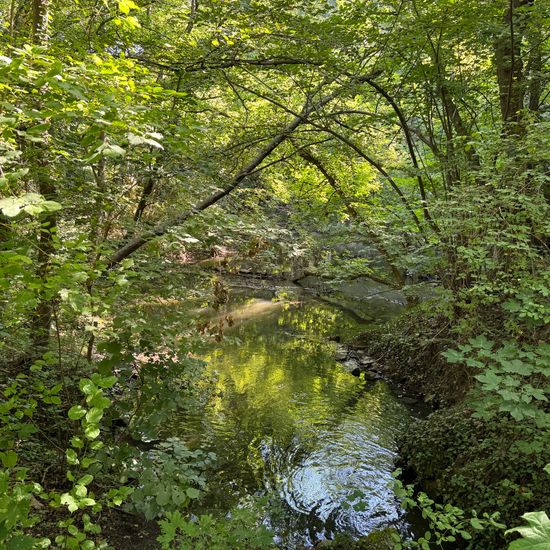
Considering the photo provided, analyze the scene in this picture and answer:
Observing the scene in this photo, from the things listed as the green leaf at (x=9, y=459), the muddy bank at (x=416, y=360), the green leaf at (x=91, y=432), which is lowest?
the muddy bank at (x=416, y=360)

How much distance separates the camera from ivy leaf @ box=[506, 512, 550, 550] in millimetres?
1137

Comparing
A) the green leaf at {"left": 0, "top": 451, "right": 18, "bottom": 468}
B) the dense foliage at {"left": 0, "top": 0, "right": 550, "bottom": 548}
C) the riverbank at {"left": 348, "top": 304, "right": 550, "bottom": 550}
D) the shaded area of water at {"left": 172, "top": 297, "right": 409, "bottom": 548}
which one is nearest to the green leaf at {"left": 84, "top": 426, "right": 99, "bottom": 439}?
the dense foliage at {"left": 0, "top": 0, "right": 550, "bottom": 548}

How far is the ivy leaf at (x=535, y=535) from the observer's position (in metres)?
1.14

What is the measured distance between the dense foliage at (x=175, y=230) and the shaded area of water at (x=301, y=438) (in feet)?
3.40

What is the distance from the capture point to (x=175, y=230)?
3518 mm

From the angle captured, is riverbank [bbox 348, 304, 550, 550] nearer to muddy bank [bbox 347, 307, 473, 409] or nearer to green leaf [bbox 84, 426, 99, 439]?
muddy bank [bbox 347, 307, 473, 409]

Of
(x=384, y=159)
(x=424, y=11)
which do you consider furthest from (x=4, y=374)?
(x=384, y=159)

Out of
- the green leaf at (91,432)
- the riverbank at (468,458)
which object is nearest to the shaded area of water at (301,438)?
the riverbank at (468,458)

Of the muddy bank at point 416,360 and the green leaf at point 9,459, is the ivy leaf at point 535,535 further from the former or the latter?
the muddy bank at point 416,360

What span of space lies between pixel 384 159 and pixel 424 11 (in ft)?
12.8

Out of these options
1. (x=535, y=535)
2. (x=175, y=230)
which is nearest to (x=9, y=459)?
(x=175, y=230)

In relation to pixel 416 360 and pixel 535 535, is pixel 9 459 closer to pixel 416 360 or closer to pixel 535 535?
pixel 535 535

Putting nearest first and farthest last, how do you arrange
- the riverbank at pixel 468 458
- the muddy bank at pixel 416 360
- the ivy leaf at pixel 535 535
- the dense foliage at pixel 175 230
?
the ivy leaf at pixel 535 535, the dense foliage at pixel 175 230, the riverbank at pixel 468 458, the muddy bank at pixel 416 360

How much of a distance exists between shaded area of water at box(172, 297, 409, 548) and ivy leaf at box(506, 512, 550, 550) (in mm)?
3845
